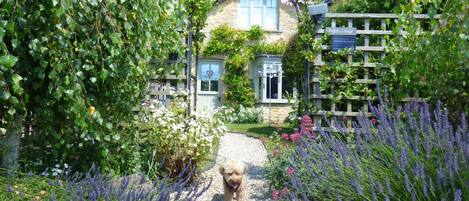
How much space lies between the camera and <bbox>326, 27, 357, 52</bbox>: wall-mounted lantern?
545cm

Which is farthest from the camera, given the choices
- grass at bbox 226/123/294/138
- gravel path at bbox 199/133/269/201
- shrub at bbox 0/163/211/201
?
grass at bbox 226/123/294/138

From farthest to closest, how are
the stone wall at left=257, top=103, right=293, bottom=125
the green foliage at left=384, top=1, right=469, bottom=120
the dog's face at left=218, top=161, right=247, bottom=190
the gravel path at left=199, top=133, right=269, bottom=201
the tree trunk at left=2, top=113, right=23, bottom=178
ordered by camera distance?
the stone wall at left=257, top=103, right=293, bottom=125 < the gravel path at left=199, top=133, right=269, bottom=201 < the green foliage at left=384, top=1, right=469, bottom=120 < the dog's face at left=218, top=161, right=247, bottom=190 < the tree trunk at left=2, top=113, right=23, bottom=178

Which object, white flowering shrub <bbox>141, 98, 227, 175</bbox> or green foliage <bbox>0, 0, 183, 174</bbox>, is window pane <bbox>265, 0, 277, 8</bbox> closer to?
white flowering shrub <bbox>141, 98, 227, 175</bbox>

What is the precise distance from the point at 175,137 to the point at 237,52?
453 inches

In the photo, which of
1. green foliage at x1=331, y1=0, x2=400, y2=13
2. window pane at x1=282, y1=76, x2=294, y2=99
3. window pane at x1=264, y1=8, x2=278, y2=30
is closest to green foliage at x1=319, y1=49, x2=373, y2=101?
green foliage at x1=331, y1=0, x2=400, y2=13

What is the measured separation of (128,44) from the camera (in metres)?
3.37

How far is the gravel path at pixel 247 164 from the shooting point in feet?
15.6

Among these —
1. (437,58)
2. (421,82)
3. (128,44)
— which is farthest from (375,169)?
(421,82)

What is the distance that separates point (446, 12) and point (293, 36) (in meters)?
12.3

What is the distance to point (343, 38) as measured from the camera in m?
5.49

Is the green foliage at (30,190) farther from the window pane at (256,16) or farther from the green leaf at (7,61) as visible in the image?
the window pane at (256,16)

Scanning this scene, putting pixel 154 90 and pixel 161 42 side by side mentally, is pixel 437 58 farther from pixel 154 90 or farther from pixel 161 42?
pixel 154 90

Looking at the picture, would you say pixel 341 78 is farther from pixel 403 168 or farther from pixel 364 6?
pixel 403 168

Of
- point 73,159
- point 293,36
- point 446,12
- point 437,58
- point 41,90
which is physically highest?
point 293,36
